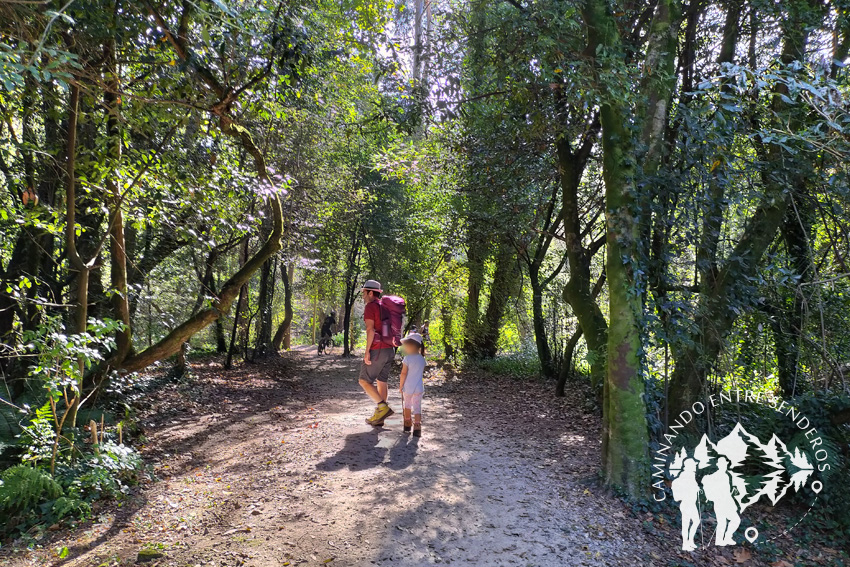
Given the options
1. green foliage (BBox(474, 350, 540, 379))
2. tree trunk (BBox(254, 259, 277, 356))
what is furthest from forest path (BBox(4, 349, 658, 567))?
tree trunk (BBox(254, 259, 277, 356))

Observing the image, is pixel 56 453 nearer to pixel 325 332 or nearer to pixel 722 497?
pixel 722 497

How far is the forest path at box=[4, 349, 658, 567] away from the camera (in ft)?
13.0

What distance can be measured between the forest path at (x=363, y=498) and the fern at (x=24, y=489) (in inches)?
21.7

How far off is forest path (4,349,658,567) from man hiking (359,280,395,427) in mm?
656

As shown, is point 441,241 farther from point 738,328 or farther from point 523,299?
point 738,328

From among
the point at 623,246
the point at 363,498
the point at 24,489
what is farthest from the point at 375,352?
the point at 24,489

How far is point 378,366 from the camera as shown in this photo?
22.3ft

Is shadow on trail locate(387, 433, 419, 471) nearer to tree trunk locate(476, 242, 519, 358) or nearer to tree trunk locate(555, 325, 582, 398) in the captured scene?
tree trunk locate(555, 325, 582, 398)

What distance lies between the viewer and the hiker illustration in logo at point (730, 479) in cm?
472

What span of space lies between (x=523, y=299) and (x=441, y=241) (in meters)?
3.26

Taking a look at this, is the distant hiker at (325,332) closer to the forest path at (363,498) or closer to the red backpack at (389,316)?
the forest path at (363,498)

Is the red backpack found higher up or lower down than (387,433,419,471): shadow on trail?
higher up

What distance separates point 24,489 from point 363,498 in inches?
127

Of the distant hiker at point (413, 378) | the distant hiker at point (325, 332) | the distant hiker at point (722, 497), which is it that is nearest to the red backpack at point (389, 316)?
the distant hiker at point (413, 378)
